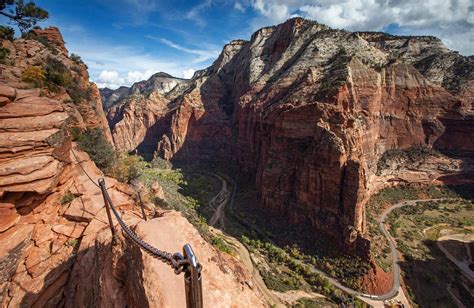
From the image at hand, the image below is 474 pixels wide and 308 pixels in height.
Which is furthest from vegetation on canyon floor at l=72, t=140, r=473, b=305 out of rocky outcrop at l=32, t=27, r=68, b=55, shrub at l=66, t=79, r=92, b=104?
rocky outcrop at l=32, t=27, r=68, b=55

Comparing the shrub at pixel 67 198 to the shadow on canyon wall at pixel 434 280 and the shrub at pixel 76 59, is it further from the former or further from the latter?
the shadow on canyon wall at pixel 434 280

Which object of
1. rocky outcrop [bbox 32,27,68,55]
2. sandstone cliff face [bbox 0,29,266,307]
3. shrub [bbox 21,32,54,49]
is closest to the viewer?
sandstone cliff face [bbox 0,29,266,307]

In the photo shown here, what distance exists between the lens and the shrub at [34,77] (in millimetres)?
20875

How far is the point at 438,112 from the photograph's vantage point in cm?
5791

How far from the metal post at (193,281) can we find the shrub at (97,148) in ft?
80.6

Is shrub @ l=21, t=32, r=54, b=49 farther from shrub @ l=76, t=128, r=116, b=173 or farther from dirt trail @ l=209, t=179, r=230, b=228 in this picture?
dirt trail @ l=209, t=179, r=230, b=228

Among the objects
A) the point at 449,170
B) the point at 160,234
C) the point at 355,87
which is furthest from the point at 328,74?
the point at 160,234

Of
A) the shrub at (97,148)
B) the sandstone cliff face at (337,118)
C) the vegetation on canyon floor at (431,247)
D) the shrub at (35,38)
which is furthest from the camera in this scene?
the sandstone cliff face at (337,118)

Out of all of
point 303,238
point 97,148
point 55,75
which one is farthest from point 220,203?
point 55,75

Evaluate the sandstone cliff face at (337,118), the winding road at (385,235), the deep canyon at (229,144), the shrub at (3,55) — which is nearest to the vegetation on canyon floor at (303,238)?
the winding road at (385,235)

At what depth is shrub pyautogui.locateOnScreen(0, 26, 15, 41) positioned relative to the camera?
26.2m

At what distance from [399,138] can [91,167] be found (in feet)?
219

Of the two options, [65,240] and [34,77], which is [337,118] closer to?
[65,240]

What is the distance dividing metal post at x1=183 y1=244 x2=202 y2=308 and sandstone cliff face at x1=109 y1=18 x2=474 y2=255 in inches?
1519
